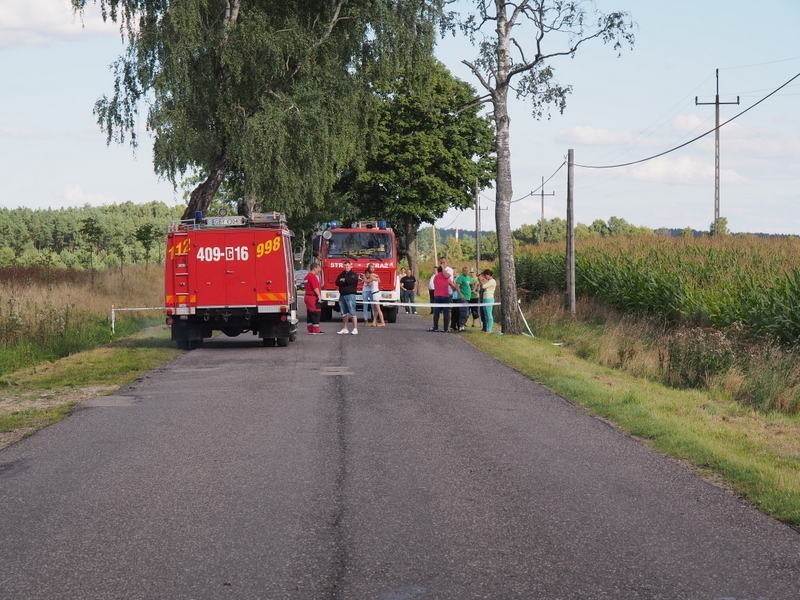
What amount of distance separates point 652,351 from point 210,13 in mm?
19434

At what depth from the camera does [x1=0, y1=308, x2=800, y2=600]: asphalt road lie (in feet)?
20.2

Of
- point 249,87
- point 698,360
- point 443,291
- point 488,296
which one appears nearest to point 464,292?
point 443,291

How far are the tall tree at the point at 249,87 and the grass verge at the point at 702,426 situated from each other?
14768 mm

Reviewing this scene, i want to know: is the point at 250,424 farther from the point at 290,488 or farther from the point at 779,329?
the point at 779,329

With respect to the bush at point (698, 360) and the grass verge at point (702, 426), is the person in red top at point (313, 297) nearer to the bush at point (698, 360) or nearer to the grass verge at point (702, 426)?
the grass verge at point (702, 426)

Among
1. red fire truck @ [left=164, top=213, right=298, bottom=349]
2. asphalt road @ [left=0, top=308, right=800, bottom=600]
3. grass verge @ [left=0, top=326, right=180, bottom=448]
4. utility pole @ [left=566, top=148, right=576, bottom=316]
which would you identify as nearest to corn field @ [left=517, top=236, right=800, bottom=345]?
utility pole @ [left=566, top=148, right=576, bottom=316]

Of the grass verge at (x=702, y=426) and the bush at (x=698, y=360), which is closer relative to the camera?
the grass verge at (x=702, y=426)

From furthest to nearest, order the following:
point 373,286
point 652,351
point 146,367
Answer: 1. point 373,286
2. point 652,351
3. point 146,367

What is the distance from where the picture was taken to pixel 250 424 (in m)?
12.4

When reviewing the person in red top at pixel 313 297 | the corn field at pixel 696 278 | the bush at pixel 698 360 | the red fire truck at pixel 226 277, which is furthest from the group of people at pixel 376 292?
the bush at pixel 698 360

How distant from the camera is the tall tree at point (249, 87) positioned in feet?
109

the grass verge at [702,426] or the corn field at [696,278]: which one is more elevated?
the corn field at [696,278]

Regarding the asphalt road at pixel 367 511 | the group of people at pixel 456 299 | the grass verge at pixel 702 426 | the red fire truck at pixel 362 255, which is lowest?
the grass verge at pixel 702 426

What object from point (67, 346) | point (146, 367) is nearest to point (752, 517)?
point (146, 367)
